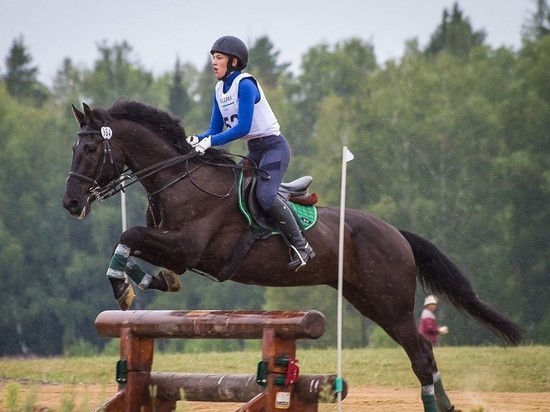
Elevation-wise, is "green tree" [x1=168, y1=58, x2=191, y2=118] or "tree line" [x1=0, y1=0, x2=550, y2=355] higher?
"green tree" [x1=168, y1=58, x2=191, y2=118]

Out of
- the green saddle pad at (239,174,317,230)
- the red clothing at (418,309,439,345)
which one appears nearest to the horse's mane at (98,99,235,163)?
the green saddle pad at (239,174,317,230)

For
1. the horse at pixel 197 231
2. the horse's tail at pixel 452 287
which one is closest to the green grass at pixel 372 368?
the horse's tail at pixel 452 287

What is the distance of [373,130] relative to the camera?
4409 cm

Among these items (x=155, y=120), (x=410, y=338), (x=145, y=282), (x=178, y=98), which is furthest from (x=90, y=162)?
(x=178, y=98)

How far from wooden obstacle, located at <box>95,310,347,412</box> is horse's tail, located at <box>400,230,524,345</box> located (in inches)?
101

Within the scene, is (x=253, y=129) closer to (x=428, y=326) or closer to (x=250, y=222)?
(x=250, y=222)

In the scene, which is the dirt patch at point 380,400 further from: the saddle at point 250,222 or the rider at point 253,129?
the rider at point 253,129

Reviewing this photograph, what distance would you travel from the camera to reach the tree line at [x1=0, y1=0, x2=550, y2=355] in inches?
1550

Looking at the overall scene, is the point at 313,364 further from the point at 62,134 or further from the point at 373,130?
the point at 62,134

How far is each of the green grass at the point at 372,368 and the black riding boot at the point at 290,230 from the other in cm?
412

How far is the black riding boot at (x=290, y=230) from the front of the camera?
856 cm

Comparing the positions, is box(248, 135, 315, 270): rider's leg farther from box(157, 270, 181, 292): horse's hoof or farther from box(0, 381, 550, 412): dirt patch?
box(0, 381, 550, 412): dirt patch

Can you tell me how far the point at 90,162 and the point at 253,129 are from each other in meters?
1.27

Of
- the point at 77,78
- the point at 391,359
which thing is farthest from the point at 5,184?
the point at 391,359
